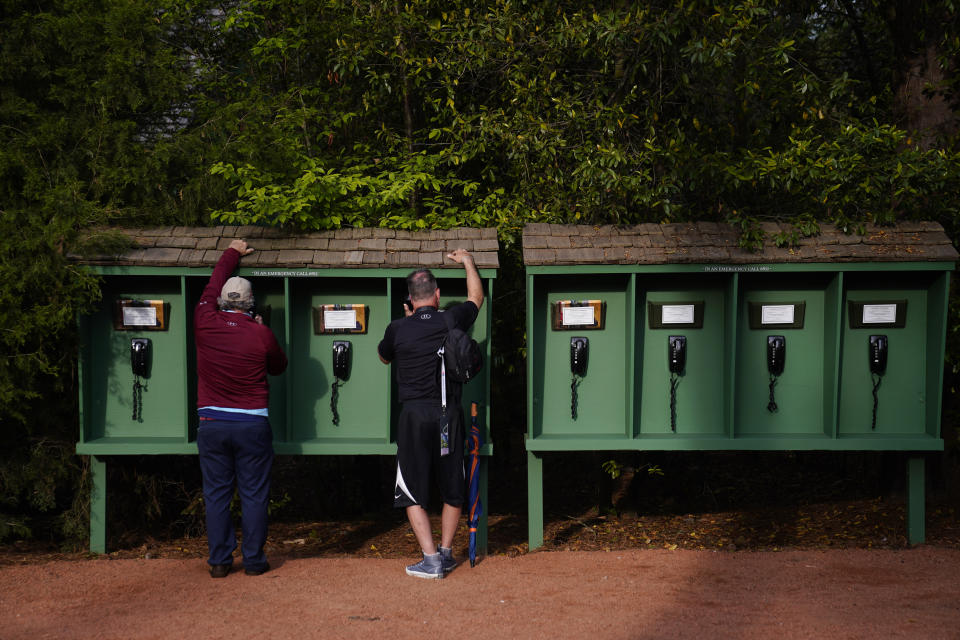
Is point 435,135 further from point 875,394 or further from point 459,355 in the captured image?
point 875,394

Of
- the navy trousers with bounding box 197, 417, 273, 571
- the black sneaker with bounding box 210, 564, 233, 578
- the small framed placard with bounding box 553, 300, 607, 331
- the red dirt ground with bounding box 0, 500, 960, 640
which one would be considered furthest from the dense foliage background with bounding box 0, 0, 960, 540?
the black sneaker with bounding box 210, 564, 233, 578

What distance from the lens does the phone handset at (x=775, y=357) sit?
258 inches

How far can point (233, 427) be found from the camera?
18.5 ft

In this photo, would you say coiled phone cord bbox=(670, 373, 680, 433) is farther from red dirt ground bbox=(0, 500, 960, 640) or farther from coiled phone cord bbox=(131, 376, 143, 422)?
coiled phone cord bbox=(131, 376, 143, 422)

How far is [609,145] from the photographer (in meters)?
7.25

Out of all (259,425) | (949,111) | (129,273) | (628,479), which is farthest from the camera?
(628,479)

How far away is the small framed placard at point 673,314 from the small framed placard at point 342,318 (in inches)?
84.7

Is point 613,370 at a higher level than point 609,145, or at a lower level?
lower

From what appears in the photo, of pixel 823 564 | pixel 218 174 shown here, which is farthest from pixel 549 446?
pixel 218 174

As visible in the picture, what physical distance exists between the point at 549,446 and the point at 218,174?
3770 mm

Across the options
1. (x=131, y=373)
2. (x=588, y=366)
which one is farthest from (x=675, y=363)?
(x=131, y=373)

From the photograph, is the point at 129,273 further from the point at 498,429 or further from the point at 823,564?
the point at 823,564

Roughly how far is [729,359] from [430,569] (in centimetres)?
267

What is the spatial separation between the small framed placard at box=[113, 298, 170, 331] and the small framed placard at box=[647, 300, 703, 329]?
3.63m
